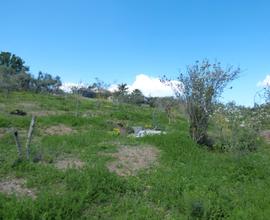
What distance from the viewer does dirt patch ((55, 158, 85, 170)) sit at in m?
8.27

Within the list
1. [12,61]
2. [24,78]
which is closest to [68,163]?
[24,78]

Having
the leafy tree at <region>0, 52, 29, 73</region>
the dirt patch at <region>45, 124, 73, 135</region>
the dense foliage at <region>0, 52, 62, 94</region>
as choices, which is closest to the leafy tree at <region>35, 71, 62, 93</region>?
the dense foliage at <region>0, 52, 62, 94</region>

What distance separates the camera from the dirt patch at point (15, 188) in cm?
671

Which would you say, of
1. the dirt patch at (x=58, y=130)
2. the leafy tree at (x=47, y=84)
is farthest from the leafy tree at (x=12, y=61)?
the dirt patch at (x=58, y=130)

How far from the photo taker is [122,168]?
876cm

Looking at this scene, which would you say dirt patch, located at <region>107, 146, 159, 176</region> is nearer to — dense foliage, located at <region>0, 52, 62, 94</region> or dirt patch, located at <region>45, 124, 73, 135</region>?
dirt patch, located at <region>45, 124, 73, 135</region>

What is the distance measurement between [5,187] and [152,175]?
3.18 metres

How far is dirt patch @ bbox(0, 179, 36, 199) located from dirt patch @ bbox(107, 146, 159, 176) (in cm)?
214

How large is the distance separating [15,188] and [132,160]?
338 centimetres

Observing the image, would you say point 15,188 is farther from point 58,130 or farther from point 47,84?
point 47,84

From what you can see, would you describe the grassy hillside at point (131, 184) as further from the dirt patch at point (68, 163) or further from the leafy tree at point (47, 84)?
the leafy tree at point (47, 84)

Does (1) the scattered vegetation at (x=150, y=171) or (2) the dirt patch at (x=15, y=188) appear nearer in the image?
(1) the scattered vegetation at (x=150, y=171)

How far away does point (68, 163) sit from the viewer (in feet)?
28.0

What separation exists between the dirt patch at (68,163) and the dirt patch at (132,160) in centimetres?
73
